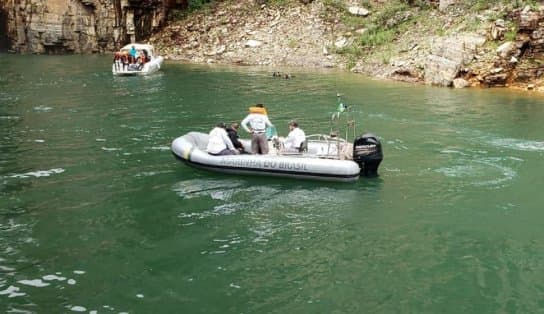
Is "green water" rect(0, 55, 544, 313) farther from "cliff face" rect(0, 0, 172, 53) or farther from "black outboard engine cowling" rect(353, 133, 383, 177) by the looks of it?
"cliff face" rect(0, 0, 172, 53)

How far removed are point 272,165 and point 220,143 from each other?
64.3 inches

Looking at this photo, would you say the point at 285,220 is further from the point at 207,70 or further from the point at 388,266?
the point at 207,70

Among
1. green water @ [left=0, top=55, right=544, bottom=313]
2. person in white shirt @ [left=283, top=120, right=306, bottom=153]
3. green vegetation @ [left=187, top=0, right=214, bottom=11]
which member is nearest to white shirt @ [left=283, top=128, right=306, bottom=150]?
person in white shirt @ [left=283, top=120, right=306, bottom=153]

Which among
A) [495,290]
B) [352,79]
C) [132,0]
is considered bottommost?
[495,290]

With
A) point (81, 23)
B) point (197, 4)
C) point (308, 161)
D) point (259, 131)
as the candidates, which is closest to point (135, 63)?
point (197, 4)

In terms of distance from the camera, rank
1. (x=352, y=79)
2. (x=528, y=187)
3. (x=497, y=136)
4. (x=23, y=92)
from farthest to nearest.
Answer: (x=352, y=79), (x=23, y=92), (x=497, y=136), (x=528, y=187)

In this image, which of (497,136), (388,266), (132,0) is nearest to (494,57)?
(497,136)

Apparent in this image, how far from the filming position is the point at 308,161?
567 inches

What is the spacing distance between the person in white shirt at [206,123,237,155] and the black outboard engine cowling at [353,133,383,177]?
3180 mm

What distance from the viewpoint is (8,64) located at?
39844mm

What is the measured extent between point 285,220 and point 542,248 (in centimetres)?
481

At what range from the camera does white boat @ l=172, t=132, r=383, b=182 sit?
46.8ft

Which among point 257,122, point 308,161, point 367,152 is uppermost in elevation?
point 257,122

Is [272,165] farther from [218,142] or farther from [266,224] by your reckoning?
[266,224]
